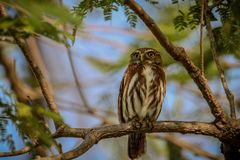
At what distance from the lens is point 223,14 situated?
314 centimetres

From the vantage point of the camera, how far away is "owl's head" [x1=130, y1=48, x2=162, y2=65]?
4727 millimetres

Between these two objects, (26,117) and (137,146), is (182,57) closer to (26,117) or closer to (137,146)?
(26,117)

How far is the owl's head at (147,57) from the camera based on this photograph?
473 centimetres

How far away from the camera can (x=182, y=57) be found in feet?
10.3

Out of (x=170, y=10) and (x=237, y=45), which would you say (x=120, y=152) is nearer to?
(x=170, y=10)

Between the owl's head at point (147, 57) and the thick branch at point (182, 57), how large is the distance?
145 centimetres

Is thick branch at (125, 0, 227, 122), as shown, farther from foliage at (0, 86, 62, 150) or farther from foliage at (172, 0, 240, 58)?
foliage at (0, 86, 62, 150)

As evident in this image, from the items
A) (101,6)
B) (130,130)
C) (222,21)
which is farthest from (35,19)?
(130,130)

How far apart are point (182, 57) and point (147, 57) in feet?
5.37

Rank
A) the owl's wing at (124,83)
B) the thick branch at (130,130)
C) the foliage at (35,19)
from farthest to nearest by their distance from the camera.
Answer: the owl's wing at (124,83), the thick branch at (130,130), the foliage at (35,19)

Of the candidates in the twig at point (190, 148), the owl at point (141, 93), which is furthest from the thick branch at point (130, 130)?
the twig at point (190, 148)

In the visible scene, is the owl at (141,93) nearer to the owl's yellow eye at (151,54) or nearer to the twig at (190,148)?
the owl's yellow eye at (151,54)

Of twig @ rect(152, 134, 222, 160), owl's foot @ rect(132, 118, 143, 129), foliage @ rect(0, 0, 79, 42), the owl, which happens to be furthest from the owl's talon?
foliage @ rect(0, 0, 79, 42)

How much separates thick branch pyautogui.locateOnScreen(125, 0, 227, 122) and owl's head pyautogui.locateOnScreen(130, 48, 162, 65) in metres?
1.45
